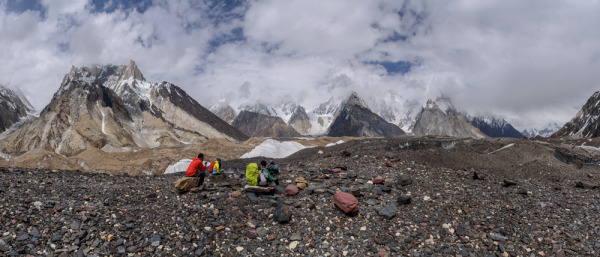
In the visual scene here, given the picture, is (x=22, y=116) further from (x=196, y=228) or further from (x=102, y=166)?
(x=196, y=228)

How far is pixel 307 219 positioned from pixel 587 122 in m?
122

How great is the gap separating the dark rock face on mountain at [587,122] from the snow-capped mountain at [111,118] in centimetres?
11723

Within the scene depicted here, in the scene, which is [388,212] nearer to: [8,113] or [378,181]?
[378,181]

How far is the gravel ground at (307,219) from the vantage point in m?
8.65

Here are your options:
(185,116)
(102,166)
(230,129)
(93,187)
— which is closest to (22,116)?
(185,116)

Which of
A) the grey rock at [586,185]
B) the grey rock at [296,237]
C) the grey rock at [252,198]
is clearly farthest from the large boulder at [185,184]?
the grey rock at [586,185]

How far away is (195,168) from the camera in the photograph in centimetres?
1241

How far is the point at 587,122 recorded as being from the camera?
9894 centimetres

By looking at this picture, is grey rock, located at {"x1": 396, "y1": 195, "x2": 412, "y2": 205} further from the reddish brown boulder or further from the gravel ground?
the reddish brown boulder

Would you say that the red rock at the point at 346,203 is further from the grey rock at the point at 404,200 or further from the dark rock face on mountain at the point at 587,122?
the dark rock face on mountain at the point at 587,122

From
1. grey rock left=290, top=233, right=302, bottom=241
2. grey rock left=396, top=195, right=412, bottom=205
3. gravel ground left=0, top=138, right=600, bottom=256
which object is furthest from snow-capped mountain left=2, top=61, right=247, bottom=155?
grey rock left=396, top=195, right=412, bottom=205

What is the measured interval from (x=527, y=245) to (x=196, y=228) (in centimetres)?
904

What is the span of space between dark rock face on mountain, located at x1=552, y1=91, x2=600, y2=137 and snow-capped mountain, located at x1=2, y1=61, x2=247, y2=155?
385 ft

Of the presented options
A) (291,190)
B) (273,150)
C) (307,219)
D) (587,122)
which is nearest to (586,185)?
(307,219)
